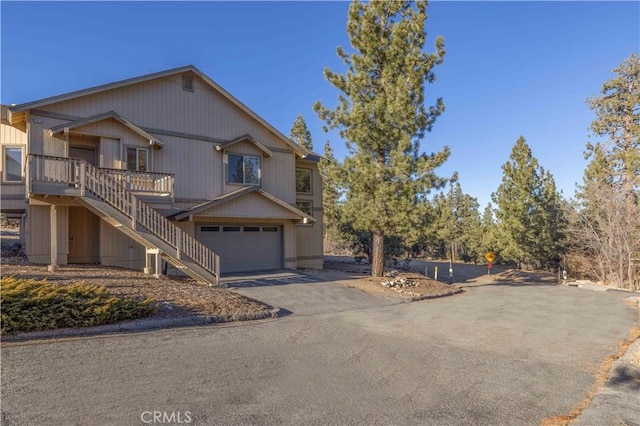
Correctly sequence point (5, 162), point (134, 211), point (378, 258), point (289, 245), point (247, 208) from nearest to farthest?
point (134, 211), point (5, 162), point (247, 208), point (378, 258), point (289, 245)

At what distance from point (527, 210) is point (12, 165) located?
27651mm

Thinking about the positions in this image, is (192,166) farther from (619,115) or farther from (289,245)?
(619,115)

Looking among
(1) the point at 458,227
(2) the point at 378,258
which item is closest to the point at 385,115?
(2) the point at 378,258

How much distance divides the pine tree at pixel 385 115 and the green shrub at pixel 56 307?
10771 millimetres

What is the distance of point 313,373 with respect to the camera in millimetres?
6172

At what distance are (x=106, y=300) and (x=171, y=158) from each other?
9.92 meters

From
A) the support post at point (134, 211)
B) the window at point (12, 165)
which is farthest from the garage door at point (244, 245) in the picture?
the window at point (12, 165)

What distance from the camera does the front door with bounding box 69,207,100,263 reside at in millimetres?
14891

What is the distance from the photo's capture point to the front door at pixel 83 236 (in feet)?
48.9

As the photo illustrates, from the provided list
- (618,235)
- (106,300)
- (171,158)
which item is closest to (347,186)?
(171,158)

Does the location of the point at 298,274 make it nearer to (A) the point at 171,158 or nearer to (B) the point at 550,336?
(A) the point at 171,158

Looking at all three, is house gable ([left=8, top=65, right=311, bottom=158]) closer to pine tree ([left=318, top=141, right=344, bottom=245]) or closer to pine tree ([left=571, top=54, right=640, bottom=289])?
pine tree ([left=318, top=141, right=344, bottom=245])

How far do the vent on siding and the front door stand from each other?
22.0 ft

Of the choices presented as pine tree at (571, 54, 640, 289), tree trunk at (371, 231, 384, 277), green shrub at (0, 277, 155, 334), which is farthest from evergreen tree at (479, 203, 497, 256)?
green shrub at (0, 277, 155, 334)
